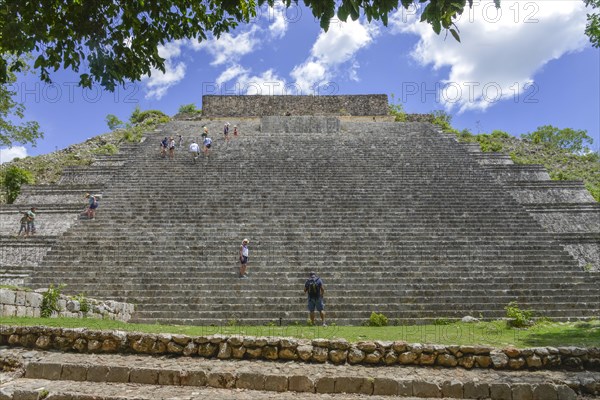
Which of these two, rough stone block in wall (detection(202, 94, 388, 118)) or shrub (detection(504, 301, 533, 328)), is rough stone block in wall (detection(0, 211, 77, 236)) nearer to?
shrub (detection(504, 301, 533, 328))

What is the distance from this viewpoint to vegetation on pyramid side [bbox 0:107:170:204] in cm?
1677

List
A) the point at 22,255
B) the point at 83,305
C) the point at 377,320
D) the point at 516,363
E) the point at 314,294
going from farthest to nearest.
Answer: the point at 22,255 < the point at 377,320 < the point at 314,294 < the point at 83,305 < the point at 516,363

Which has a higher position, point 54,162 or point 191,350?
point 54,162

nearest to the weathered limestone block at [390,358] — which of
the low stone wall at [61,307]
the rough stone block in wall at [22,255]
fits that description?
the low stone wall at [61,307]

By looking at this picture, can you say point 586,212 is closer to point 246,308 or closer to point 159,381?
point 246,308

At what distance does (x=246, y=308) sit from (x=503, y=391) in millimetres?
5797

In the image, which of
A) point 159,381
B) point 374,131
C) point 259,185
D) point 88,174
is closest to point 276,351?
point 159,381

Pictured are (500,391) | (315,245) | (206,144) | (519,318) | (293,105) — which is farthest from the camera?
(293,105)

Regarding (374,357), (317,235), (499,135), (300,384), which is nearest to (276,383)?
(300,384)

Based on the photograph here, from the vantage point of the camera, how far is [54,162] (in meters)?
21.0

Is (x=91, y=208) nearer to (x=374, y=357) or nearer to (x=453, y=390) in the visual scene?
(x=374, y=357)

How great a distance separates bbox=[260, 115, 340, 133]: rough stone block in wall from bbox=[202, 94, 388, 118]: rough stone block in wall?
5.75 metres

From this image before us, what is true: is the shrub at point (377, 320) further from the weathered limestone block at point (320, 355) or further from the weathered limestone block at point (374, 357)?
the weathered limestone block at point (320, 355)

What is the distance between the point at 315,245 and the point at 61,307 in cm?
574
